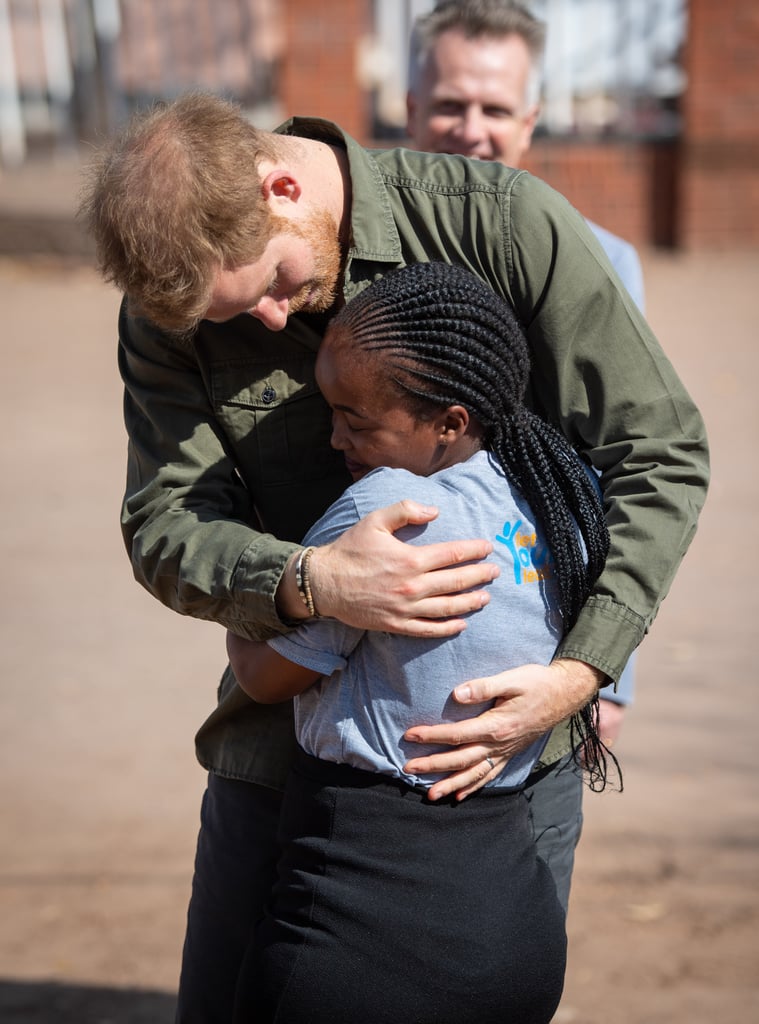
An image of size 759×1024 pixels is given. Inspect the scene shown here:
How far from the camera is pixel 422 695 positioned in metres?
1.82

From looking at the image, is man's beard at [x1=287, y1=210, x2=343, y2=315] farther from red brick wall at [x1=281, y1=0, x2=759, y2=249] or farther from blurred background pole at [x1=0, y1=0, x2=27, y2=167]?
blurred background pole at [x1=0, y1=0, x2=27, y2=167]

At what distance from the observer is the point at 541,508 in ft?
6.30

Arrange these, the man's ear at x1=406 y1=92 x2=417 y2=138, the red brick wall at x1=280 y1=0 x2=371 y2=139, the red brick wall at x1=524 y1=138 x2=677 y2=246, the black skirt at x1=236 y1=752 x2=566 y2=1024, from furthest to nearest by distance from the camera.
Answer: the red brick wall at x1=524 y1=138 x2=677 y2=246 → the red brick wall at x1=280 y1=0 x2=371 y2=139 → the man's ear at x1=406 y1=92 x2=417 y2=138 → the black skirt at x1=236 y1=752 x2=566 y2=1024

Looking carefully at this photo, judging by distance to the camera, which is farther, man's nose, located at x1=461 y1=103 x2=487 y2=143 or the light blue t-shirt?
man's nose, located at x1=461 y1=103 x2=487 y2=143

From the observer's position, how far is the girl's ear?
1.90m

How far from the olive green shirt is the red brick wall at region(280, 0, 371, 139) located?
8852 mm

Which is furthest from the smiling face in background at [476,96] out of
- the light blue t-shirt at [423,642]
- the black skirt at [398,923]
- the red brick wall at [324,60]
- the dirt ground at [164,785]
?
the red brick wall at [324,60]

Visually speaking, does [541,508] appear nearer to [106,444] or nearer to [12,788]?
[12,788]

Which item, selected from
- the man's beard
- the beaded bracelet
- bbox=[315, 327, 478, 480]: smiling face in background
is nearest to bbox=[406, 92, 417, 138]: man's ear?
the man's beard

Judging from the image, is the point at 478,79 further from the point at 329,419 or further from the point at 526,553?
the point at 526,553

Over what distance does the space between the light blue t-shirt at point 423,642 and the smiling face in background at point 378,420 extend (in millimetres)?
43

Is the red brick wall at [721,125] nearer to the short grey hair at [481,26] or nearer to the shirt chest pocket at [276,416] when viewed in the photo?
the short grey hair at [481,26]

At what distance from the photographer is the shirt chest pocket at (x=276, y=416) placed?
2223 millimetres

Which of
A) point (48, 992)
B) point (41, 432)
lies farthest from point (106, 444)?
Answer: point (48, 992)
